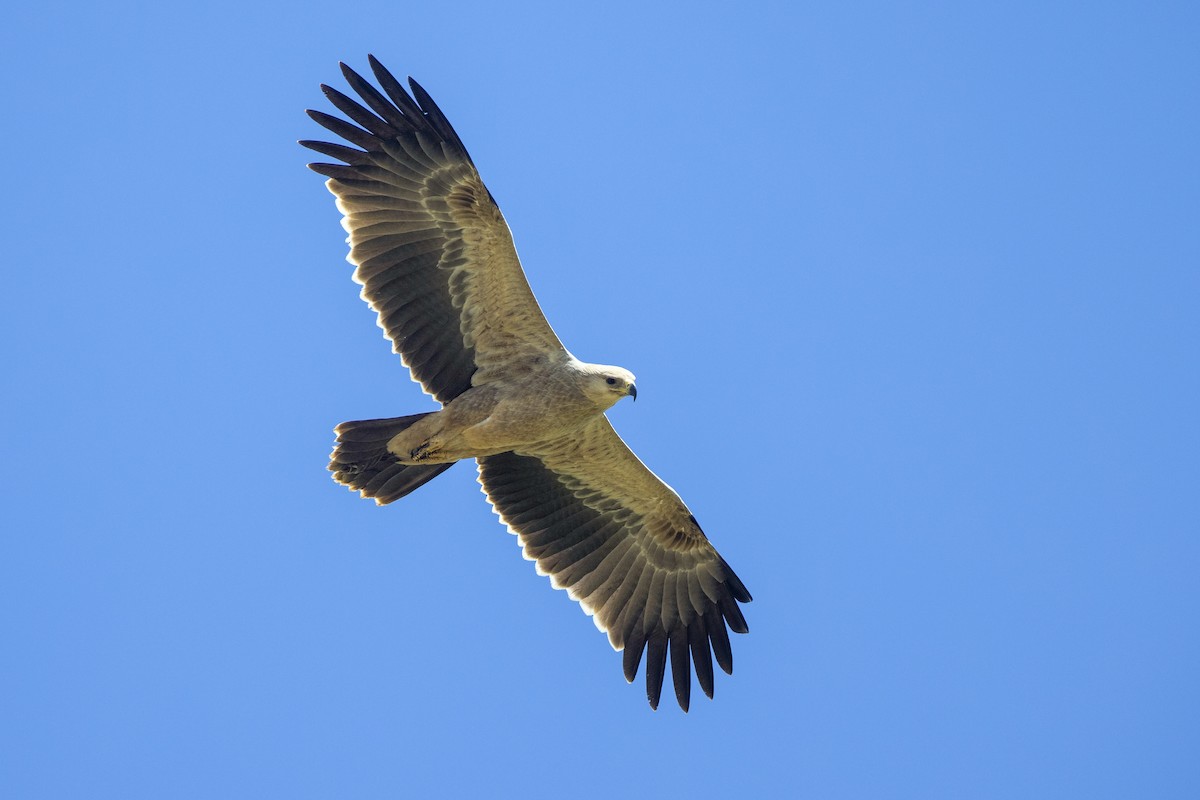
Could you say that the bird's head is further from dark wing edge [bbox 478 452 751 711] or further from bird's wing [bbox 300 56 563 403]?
dark wing edge [bbox 478 452 751 711]

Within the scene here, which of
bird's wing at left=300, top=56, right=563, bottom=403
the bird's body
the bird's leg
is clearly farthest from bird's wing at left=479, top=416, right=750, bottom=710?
bird's wing at left=300, top=56, right=563, bottom=403

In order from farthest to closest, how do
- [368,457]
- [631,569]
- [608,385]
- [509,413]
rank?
1. [631,569]
2. [368,457]
3. [509,413]
4. [608,385]

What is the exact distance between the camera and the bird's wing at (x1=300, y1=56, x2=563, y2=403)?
11.5 meters

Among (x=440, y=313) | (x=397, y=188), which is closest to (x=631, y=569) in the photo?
(x=440, y=313)

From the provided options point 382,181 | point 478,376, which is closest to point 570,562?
point 478,376

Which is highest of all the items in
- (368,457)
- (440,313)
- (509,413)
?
(440,313)

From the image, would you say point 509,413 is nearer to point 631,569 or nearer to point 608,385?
point 608,385

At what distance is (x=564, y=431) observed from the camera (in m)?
11.8

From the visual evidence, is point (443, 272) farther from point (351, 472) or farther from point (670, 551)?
point (670, 551)

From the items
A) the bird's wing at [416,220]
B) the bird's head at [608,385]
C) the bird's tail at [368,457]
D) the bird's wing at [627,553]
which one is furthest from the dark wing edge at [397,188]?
the bird's wing at [627,553]

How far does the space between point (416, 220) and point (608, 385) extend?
199cm

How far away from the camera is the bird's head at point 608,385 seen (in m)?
11.3

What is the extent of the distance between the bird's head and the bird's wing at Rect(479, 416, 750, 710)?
1.01 metres

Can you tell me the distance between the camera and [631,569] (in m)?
12.8
